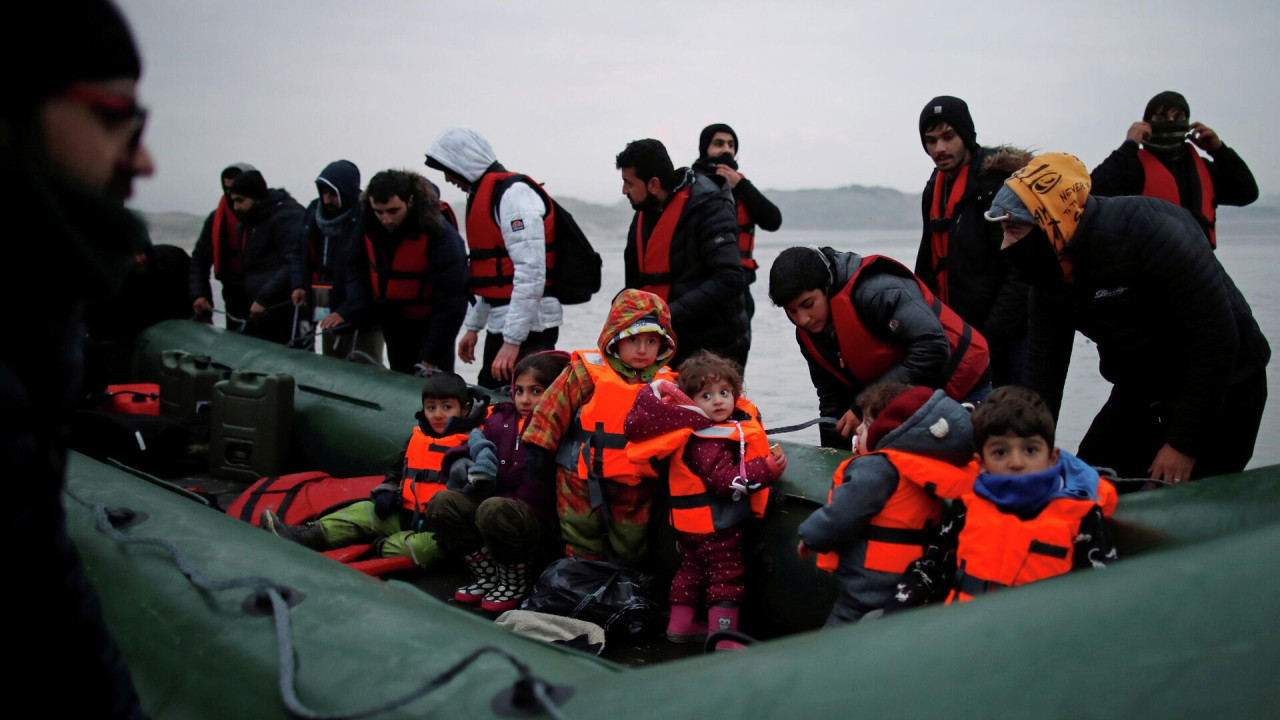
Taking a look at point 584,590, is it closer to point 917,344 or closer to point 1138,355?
point 917,344

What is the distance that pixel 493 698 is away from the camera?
1178 millimetres

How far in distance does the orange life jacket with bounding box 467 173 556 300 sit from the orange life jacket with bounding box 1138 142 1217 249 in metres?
1.96

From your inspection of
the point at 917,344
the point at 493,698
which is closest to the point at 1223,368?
the point at 917,344

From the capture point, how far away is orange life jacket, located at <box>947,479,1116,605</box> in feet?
5.26

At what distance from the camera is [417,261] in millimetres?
3918

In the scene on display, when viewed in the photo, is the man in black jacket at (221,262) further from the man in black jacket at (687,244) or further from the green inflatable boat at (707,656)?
the green inflatable boat at (707,656)

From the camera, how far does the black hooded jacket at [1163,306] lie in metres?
1.99

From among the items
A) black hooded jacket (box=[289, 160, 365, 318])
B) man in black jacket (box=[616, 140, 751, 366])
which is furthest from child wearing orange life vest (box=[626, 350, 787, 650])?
black hooded jacket (box=[289, 160, 365, 318])

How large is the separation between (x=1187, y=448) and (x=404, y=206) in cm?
272

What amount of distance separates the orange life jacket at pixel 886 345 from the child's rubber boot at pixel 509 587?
98 cm

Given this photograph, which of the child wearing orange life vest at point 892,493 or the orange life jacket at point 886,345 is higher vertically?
the orange life jacket at point 886,345

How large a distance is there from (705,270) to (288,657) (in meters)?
2.18

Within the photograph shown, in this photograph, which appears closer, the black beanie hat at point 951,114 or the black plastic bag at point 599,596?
the black plastic bag at point 599,596

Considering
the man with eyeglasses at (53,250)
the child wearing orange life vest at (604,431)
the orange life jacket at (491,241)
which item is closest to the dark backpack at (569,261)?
the orange life jacket at (491,241)
